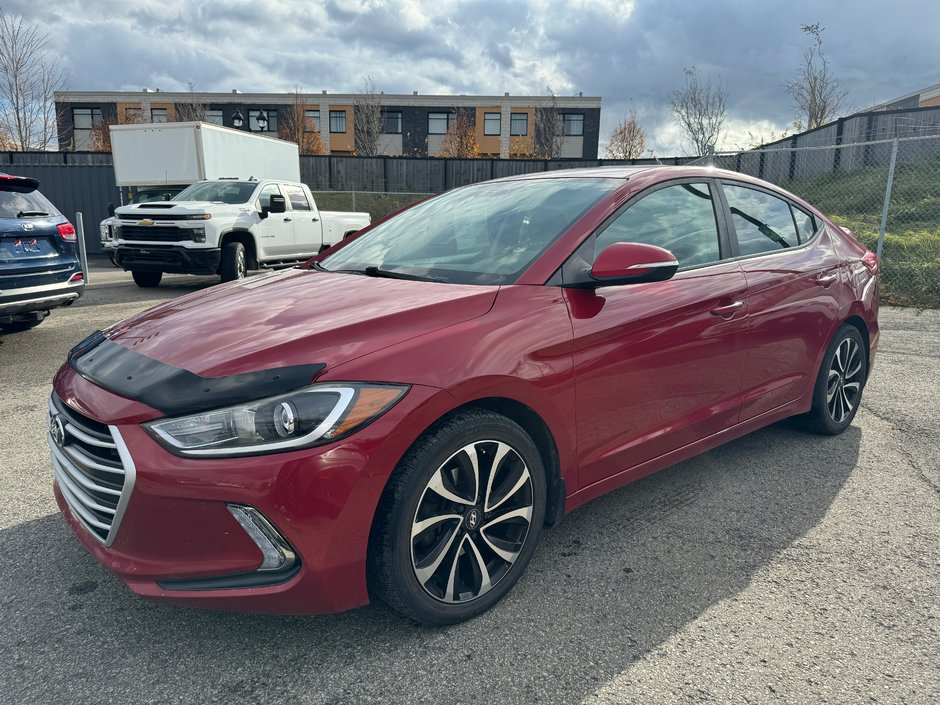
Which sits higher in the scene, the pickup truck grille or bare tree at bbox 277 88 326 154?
bare tree at bbox 277 88 326 154

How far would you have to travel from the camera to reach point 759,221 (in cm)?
381

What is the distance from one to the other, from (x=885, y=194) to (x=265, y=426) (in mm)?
11385

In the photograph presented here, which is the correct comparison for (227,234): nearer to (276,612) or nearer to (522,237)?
(522,237)

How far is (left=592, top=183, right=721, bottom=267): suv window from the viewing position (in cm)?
304

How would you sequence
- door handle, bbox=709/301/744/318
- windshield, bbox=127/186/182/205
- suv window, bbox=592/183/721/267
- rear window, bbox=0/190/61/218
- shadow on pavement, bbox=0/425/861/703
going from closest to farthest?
shadow on pavement, bbox=0/425/861/703
suv window, bbox=592/183/721/267
door handle, bbox=709/301/744/318
rear window, bbox=0/190/61/218
windshield, bbox=127/186/182/205

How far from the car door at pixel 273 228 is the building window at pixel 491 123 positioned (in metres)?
38.7

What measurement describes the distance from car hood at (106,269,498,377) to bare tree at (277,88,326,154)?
130 ft

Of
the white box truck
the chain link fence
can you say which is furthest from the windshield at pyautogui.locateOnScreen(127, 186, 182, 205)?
the chain link fence

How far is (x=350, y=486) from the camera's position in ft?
6.66

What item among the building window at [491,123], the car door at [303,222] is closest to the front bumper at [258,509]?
the car door at [303,222]

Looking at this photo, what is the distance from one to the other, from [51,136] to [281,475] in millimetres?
31516

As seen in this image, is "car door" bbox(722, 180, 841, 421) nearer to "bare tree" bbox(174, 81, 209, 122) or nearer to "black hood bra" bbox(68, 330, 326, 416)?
"black hood bra" bbox(68, 330, 326, 416)

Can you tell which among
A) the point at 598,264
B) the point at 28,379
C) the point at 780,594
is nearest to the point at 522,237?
the point at 598,264

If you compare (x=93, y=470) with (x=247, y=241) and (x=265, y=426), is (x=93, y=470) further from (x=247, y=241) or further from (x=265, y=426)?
(x=247, y=241)
